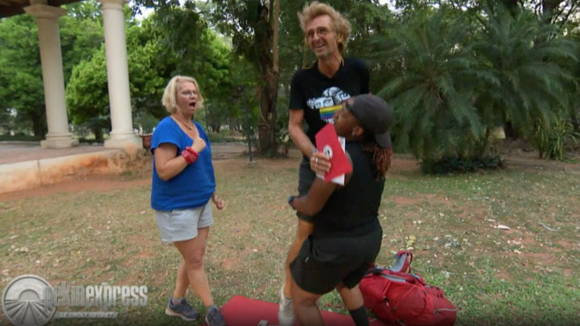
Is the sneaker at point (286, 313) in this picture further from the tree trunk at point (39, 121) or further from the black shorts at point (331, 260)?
the tree trunk at point (39, 121)

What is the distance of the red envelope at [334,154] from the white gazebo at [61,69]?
351 inches

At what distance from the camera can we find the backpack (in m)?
2.43

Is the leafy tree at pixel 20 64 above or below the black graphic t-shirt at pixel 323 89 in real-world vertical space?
above

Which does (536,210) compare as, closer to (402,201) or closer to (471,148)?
(402,201)

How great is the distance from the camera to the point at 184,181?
7.57 feet

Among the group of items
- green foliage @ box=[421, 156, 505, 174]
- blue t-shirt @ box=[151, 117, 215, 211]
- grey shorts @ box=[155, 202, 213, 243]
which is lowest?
green foliage @ box=[421, 156, 505, 174]

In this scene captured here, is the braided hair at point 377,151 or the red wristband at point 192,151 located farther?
the red wristband at point 192,151

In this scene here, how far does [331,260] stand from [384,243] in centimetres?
254

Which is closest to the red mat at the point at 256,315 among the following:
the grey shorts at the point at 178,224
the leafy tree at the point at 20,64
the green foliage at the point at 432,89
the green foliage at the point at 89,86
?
the grey shorts at the point at 178,224

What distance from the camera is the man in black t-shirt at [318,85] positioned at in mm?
2266

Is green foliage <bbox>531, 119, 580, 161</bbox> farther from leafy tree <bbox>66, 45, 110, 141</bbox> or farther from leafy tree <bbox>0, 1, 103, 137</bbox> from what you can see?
leafy tree <bbox>0, 1, 103, 137</bbox>

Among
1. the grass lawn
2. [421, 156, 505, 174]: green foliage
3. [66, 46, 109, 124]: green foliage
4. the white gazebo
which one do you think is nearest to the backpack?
the grass lawn

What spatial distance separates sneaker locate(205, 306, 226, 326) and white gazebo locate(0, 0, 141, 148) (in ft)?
26.2

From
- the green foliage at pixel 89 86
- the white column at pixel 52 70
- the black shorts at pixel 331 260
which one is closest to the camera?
the black shorts at pixel 331 260
